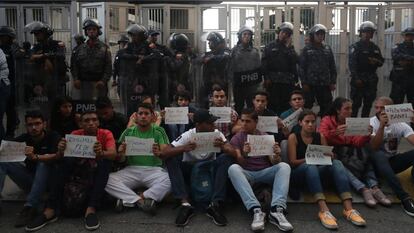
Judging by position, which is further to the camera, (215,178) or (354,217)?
(215,178)

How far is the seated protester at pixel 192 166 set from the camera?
5062 millimetres

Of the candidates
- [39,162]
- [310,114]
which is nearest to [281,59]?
[310,114]

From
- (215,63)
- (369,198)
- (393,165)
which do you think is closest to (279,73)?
(215,63)

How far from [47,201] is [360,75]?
541 centimetres

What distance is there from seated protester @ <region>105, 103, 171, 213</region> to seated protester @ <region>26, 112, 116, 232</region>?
17 cm

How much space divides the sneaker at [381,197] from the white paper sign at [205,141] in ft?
6.06

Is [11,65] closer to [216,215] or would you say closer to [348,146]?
[216,215]

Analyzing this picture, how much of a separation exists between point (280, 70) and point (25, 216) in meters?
4.31

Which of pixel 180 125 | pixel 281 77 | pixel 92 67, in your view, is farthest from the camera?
pixel 281 77

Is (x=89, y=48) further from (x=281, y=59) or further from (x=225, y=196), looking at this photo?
(x=225, y=196)

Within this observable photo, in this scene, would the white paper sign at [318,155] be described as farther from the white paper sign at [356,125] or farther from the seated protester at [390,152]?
the seated protester at [390,152]

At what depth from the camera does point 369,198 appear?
5402 millimetres

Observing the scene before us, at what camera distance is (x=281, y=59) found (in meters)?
7.54

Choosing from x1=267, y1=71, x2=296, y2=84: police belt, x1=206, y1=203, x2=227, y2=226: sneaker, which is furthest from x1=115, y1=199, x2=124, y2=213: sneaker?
x1=267, y1=71, x2=296, y2=84: police belt
